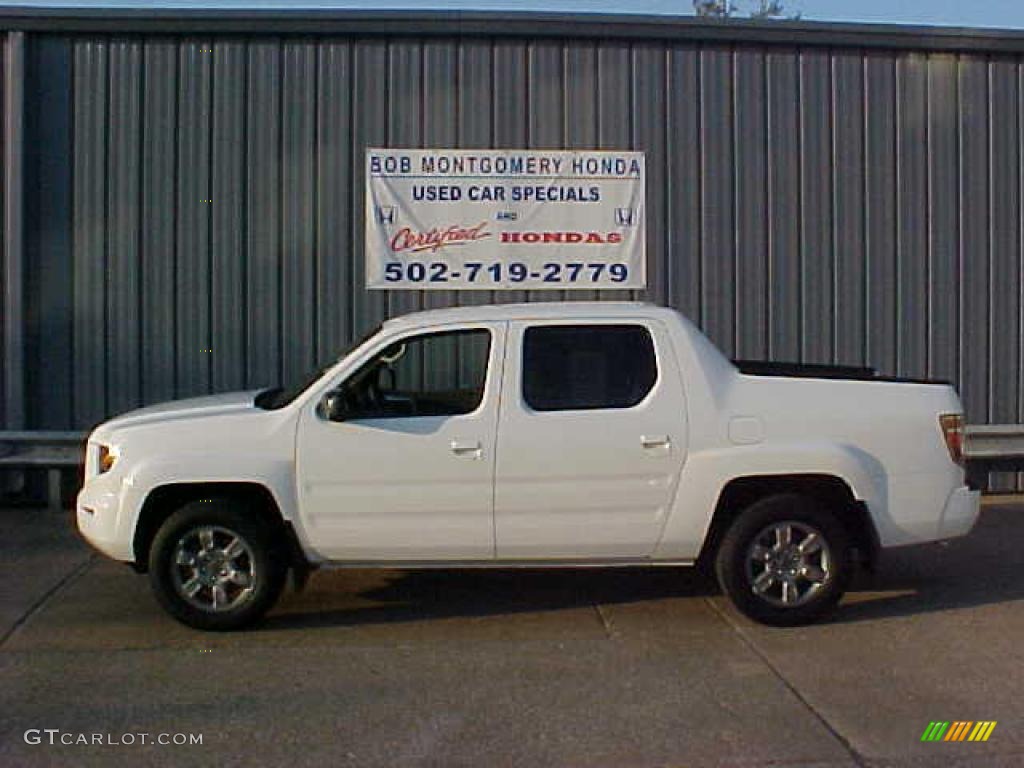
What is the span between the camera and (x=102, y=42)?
11406 mm

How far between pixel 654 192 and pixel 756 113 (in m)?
1.22

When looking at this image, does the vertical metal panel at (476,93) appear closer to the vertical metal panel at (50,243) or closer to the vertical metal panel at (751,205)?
the vertical metal panel at (751,205)

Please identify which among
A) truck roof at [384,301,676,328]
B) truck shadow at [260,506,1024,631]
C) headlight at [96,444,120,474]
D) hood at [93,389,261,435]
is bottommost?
truck shadow at [260,506,1024,631]

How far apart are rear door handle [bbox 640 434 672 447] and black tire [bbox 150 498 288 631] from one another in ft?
7.10

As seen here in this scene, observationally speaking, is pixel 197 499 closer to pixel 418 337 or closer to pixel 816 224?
pixel 418 337

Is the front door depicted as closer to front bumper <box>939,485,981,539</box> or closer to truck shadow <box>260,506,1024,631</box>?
truck shadow <box>260,506,1024,631</box>

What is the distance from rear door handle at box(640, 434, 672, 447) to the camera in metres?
7.00

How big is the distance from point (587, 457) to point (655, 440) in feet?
1.28

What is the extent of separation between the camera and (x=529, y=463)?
22.9 ft

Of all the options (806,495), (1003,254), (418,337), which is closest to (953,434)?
(806,495)

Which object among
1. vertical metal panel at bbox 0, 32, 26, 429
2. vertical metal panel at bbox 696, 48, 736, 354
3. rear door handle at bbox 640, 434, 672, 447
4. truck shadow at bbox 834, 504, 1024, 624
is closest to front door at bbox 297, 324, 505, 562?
rear door handle at bbox 640, 434, 672, 447

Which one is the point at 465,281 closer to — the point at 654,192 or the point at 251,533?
the point at 654,192

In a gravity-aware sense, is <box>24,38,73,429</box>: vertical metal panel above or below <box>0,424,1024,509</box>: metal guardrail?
above

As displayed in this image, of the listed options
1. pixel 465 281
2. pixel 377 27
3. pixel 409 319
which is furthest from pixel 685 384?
pixel 377 27
